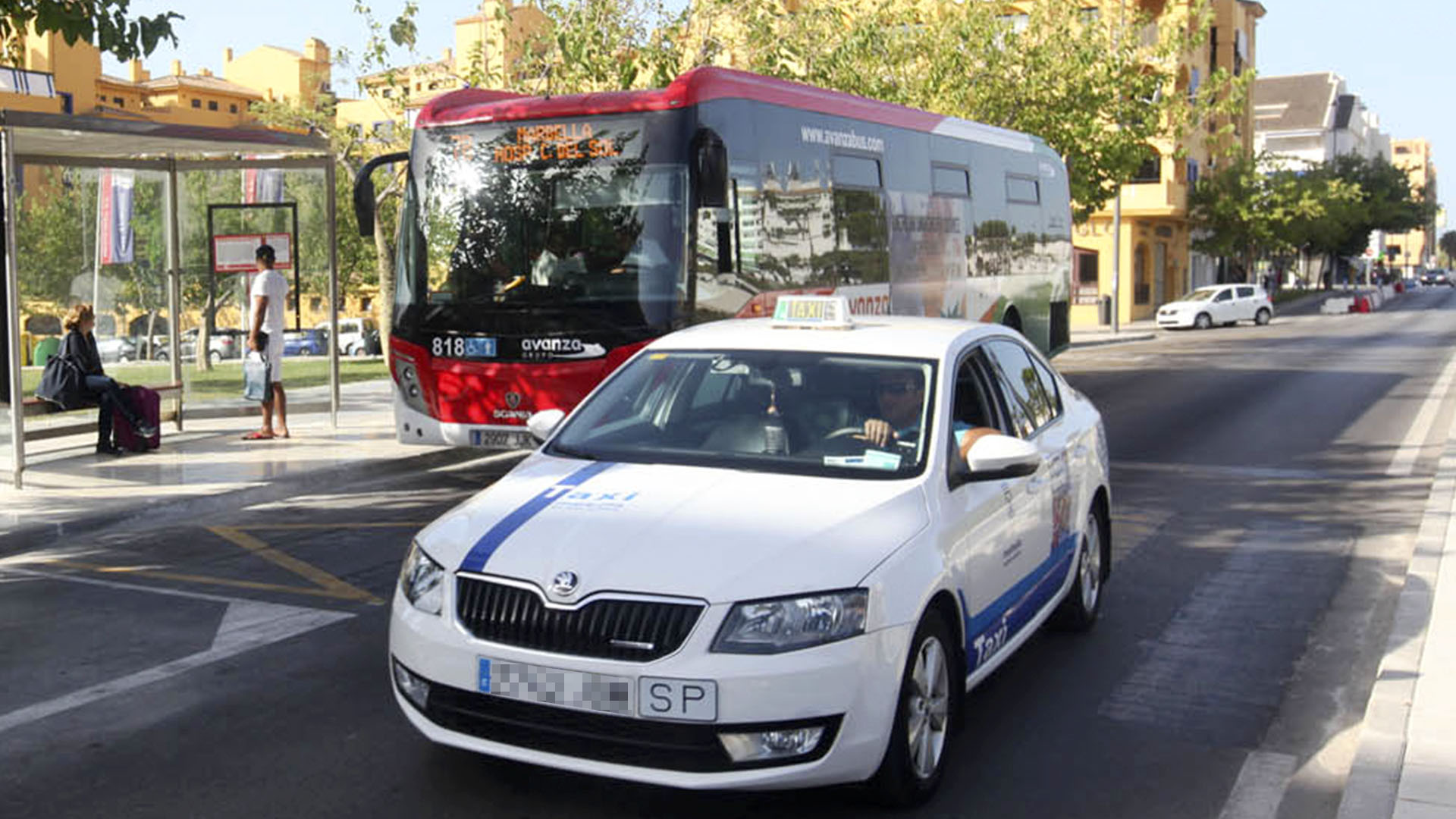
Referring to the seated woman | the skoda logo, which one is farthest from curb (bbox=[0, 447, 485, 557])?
the skoda logo

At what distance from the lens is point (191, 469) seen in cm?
1245

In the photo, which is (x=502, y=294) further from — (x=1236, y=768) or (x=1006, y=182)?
(x=1006, y=182)

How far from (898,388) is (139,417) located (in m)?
9.97

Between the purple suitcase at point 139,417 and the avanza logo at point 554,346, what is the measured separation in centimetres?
432

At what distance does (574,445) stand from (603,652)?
5.12ft

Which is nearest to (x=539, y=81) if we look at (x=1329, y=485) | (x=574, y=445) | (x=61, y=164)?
(x=61, y=164)

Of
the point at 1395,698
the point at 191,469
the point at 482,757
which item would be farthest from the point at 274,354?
the point at 1395,698

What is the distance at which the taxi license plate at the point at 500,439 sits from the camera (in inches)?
454

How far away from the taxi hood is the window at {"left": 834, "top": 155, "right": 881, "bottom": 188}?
890cm

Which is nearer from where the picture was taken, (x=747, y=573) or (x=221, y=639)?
(x=747, y=573)

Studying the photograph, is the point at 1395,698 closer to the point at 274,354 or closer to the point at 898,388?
the point at 898,388

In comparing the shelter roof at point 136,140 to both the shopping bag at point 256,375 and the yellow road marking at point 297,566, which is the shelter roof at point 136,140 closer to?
the shopping bag at point 256,375

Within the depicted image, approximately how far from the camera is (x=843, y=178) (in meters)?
13.8

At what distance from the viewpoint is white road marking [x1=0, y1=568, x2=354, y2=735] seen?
18.9ft
